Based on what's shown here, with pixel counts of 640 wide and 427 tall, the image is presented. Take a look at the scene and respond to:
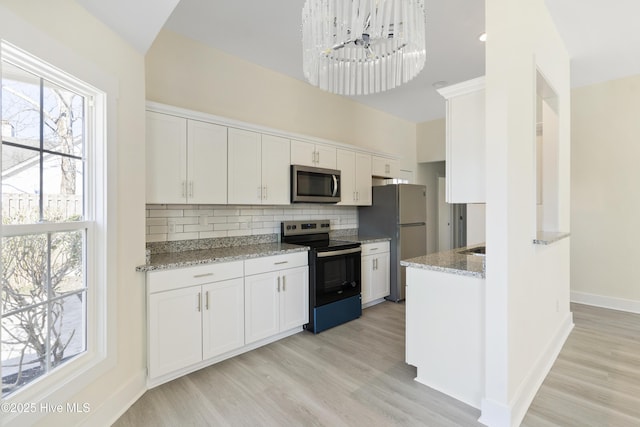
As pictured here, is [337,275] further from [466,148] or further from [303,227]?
[466,148]

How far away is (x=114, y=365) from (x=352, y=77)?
243 cm

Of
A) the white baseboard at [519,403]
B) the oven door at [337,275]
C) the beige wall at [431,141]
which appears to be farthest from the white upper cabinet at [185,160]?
the beige wall at [431,141]

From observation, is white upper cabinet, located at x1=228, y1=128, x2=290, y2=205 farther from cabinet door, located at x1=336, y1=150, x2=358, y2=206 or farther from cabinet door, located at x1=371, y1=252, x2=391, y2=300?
cabinet door, located at x1=371, y1=252, x2=391, y2=300

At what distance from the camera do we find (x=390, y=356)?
2633mm

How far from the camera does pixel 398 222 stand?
409cm

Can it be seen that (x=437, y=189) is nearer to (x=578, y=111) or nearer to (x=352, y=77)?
(x=578, y=111)

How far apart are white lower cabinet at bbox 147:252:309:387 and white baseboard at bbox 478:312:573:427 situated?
5.78 ft

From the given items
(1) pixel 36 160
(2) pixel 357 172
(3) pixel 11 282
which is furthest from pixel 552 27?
(3) pixel 11 282

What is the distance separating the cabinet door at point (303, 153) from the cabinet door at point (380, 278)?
1532 mm

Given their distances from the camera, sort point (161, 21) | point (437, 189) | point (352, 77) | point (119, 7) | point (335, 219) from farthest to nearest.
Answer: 1. point (437, 189)
2. point (335, 219)
3. point (352, 77)
4. point (161, 21)
5. point (119, 7)

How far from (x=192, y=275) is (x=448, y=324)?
6.28 feet

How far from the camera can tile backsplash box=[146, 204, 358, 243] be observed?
2.70 m

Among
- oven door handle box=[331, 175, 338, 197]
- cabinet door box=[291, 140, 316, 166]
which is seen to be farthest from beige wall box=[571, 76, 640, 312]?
cabinet door box=[291, 140, 316, 166]

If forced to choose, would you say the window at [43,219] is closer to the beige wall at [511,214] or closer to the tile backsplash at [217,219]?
the tile backsplash at [217,219]
